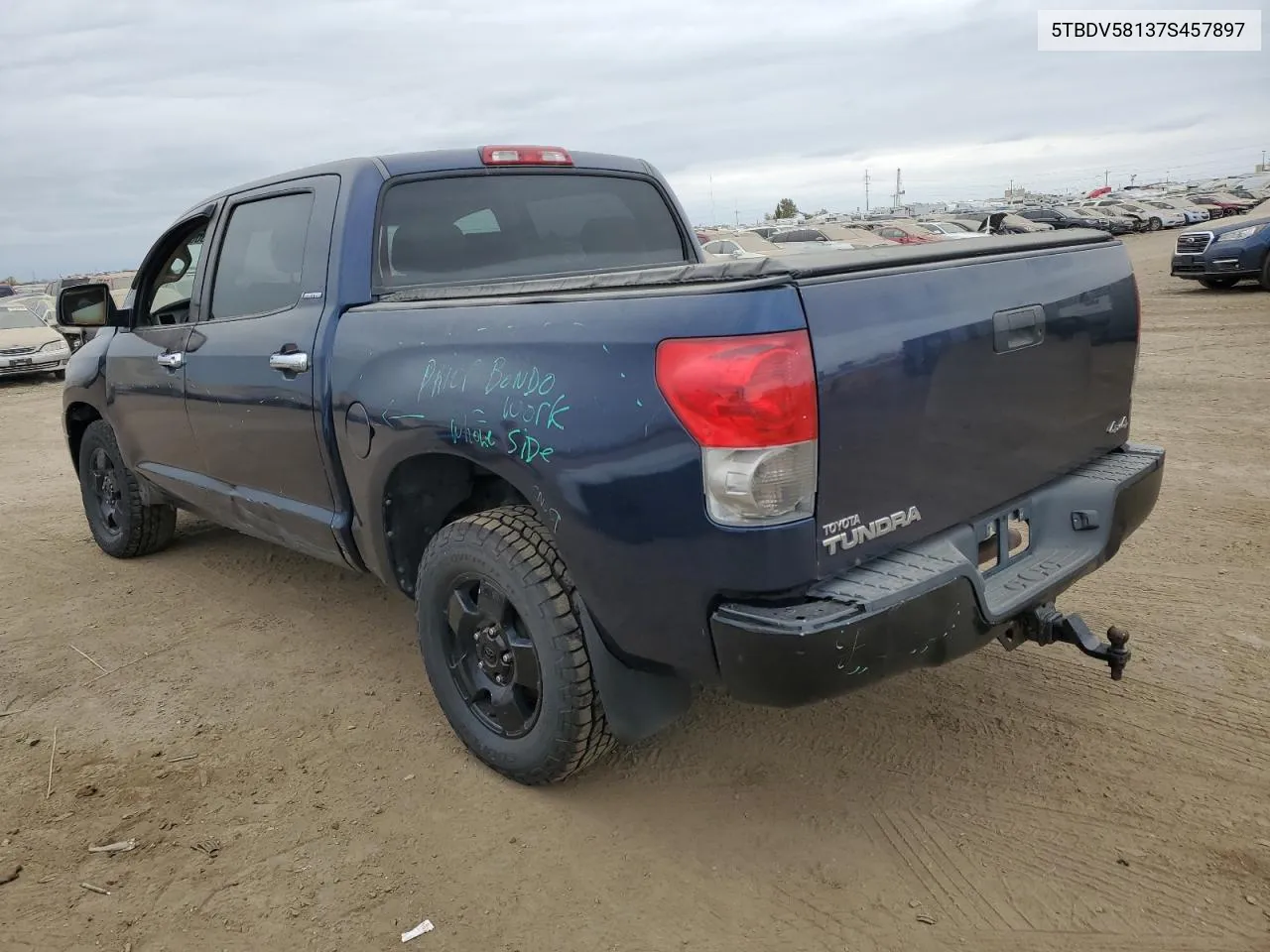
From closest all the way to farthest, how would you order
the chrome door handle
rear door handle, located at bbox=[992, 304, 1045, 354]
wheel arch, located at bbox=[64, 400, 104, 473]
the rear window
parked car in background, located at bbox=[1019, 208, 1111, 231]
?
rear door handle, located at bbox=[992, 304, 1045, 354] → the chrome door handle → the rear window → wheel arch, located at bbox=[64, 400, 104, 473] → parked car in background, located at bbox=[1019, 208, 1111, 231]

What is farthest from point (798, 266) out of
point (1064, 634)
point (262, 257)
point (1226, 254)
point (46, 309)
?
point (46, 309)

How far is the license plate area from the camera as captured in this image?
263cm

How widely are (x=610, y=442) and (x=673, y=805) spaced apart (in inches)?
48.5

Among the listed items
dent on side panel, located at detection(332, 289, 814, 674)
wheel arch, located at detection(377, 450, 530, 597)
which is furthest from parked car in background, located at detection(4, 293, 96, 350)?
dent on side panel, located at detection(332, 289, 814, 674)

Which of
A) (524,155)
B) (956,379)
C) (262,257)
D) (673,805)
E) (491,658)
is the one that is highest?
(524,155)

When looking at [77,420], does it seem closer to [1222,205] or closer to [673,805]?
[673,805]

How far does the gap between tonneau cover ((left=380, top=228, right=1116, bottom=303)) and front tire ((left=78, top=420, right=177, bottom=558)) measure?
116 inches

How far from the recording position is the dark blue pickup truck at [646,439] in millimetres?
2137

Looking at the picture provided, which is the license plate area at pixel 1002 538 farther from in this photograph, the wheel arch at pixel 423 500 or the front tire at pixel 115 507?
the front tire at pixel 115 507

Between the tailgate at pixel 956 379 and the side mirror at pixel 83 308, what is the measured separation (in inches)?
156

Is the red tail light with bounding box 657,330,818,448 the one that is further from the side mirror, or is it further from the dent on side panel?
the side mirror

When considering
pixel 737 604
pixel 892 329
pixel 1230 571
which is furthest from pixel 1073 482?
pixel 1230 571

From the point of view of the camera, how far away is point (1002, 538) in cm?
267

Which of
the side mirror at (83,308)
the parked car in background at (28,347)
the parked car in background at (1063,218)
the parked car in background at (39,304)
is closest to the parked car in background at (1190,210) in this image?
→ the parked car in background at (1063,218)
